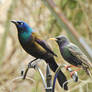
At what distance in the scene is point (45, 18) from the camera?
5367mm

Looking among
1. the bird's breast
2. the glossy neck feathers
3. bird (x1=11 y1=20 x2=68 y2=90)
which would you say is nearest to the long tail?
bird (x1=11 y1=20 x2=68 y2=90)

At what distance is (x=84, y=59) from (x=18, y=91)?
12.2 ft

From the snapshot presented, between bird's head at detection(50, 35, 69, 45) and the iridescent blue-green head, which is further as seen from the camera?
the iridescent blue-green head

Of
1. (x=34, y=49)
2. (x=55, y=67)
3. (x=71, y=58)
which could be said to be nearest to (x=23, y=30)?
(x=34, y=49)

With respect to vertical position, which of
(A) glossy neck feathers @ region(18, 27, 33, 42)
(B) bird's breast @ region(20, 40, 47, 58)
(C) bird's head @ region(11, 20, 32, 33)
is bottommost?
(B) bird's breast @ region(20, 40, 47, 58)

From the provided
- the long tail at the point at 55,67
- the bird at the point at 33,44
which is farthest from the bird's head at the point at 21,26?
the long tail at the point at 55,67

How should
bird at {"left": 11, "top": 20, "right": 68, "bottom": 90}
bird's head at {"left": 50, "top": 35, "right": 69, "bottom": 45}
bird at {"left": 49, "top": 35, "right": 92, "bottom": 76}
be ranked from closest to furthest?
bird at {"left": 49, "top": 35, "right": 92, "bottom": 76}, bird's head at {"left": 50, "top": 35, "right": 69, "bottom": 45}, bird at {"left": 11, "top": 20, "right": 68, "bottom": 90}

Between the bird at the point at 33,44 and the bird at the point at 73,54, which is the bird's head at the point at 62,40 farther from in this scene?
the bird at the point at 33,44

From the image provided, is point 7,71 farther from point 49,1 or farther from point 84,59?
point 49,1

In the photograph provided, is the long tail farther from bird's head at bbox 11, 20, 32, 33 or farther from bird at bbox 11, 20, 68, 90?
bird's head at bbox 11, 20, 32, 33

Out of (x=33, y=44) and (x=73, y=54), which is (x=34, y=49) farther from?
(x=73, y=54)

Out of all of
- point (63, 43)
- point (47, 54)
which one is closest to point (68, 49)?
point (63, 43)

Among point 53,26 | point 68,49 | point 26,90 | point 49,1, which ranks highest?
point 49,1

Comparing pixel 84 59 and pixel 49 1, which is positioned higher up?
pixel 49 1
